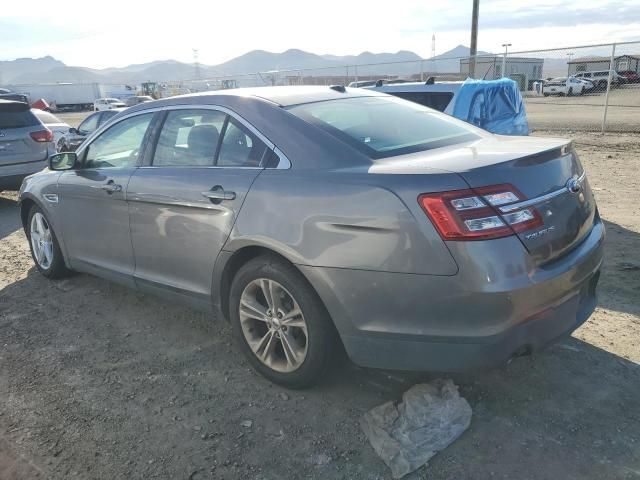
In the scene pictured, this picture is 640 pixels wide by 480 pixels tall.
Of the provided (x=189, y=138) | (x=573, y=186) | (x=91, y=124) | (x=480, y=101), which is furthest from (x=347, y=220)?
(x=91, y=124)

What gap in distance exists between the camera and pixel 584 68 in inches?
2088

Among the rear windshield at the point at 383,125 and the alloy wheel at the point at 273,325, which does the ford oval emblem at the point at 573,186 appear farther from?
the alloy wheel at the point at 273,325

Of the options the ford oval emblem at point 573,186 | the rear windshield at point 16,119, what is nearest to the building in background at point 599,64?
the rear windshield at point 16,119

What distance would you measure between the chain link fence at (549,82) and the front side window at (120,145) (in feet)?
23.2

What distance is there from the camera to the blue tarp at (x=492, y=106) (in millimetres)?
7277

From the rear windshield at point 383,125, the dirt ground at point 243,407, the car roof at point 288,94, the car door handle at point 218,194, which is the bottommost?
the dirt ground at point 243,407

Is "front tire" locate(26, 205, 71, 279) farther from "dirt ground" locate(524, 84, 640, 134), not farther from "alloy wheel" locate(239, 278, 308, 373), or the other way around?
"dirt ground" locate(524, 84, 640, 134)

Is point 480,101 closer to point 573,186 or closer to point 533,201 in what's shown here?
point 573,186

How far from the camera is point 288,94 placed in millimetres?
3389

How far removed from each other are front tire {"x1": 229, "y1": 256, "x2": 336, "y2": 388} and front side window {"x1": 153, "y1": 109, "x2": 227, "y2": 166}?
816 millimetres

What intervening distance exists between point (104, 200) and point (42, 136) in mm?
5670

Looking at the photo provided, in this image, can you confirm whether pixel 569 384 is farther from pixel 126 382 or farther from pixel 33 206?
pixel 33 206

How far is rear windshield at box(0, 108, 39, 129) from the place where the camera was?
8352 millimetres

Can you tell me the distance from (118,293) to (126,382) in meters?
1.59
